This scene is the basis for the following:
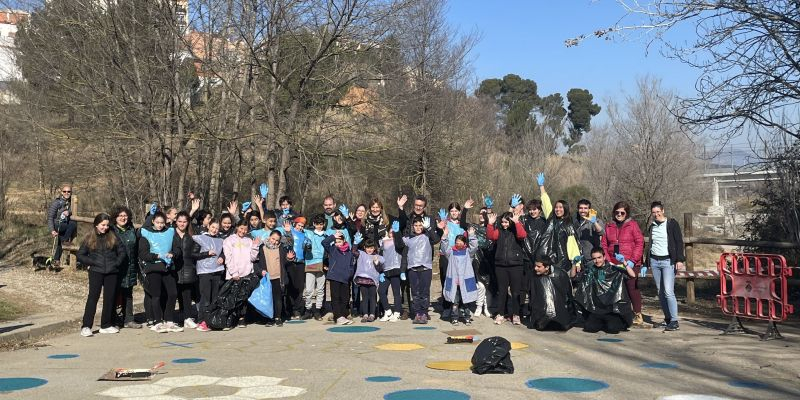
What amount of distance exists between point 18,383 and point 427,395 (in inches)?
148

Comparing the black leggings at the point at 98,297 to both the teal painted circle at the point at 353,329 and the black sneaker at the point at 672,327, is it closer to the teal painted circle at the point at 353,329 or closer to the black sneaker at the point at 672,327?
the teal painted circle at the point at 353,329

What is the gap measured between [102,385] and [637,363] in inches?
205

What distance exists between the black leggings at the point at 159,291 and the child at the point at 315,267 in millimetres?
2003

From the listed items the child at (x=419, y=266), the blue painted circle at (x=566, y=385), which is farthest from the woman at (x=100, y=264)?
the blue painted circle at (x=566, y=385)

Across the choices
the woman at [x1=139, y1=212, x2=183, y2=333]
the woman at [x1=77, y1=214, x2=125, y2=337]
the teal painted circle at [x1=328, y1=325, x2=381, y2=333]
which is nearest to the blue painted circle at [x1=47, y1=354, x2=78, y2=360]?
the woman at [x1=77, y1=214, x2=125, y2=337]

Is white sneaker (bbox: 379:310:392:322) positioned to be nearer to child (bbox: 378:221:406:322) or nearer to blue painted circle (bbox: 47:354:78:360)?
child (bbox: 378:221:406:322)

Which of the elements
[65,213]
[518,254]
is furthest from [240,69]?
[518,254]

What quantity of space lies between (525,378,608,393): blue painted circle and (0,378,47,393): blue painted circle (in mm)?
4428

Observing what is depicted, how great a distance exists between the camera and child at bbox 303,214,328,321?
12.1 m

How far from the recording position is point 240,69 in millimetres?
17953

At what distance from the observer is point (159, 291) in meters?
11.1

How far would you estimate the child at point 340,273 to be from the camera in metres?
11.8

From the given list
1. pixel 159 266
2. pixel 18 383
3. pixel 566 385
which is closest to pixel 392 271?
pixel 159 266

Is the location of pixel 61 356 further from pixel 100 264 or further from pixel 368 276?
pixel 368 276
